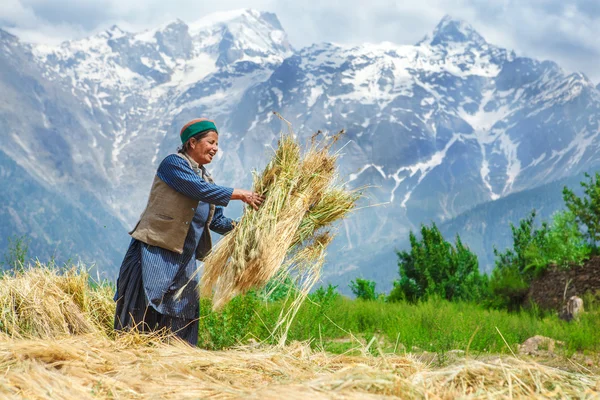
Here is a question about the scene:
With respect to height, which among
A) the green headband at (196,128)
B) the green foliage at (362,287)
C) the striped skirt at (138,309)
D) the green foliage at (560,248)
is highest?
the green foliage at (560,248)

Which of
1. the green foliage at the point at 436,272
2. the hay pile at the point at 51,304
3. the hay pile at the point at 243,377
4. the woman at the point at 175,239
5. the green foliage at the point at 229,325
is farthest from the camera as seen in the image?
the green foliage at the point at 436,272

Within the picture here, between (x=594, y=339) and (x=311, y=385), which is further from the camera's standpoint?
(x=594, y=339)

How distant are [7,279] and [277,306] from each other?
358 cm

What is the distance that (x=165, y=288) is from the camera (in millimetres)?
3971

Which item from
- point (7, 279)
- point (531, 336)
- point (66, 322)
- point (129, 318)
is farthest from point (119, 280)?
point (531, 336)

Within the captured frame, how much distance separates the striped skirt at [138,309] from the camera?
4.05 m

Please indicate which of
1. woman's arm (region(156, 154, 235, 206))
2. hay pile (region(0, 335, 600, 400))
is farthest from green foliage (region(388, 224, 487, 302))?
hay pile (region(0, 335, 600, 400))

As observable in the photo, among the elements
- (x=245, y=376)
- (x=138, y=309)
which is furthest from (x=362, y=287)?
(x=245, y=376)

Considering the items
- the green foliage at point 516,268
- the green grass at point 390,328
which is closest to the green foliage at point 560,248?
the green foliage at point 516,268

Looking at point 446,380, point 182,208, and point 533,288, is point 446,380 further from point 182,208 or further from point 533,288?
point 533,288

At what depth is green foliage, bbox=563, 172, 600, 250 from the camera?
40.8ft

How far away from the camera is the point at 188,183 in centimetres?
387

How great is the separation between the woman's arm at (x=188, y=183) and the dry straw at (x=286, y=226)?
258 millimetres

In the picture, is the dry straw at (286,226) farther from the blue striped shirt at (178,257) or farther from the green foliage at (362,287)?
the green foliage at (362,287)
